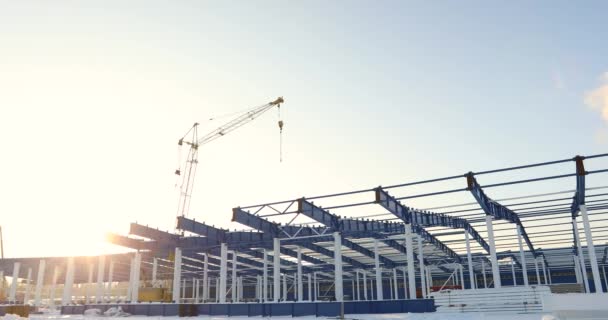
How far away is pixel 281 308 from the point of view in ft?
110

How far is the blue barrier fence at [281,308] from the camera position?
30.4 meters

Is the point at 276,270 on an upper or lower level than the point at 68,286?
upper

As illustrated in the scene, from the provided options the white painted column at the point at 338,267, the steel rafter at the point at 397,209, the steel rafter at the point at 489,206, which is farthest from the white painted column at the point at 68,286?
the steel rafter at the point at 489,206

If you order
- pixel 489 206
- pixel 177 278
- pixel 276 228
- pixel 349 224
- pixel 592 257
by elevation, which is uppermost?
pixel 489 206

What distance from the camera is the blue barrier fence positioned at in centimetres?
3044

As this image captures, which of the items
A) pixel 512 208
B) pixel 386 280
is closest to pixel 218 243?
pixel 512 208

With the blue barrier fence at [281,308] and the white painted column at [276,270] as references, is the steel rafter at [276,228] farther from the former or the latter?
the blue barrier fence at [281,308]

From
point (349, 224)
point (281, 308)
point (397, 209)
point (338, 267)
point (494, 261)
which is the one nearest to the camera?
point (494, 261)

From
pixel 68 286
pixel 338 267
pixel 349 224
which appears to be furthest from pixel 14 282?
pixel 349 224

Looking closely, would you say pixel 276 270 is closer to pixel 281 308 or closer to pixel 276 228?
pixel 276 228

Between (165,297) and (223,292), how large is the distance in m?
8.63

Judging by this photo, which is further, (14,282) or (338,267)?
(14,282)

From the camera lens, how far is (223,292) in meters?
41.7

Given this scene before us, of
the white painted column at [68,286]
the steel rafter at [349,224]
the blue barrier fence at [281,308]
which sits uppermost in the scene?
the steel rafter at [349,224]
